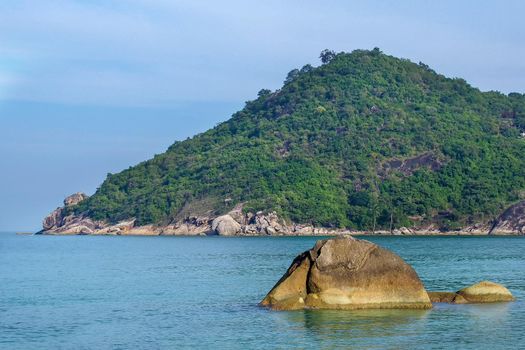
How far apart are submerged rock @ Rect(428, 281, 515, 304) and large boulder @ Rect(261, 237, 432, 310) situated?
3.03 metres

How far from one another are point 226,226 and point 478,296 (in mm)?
123792

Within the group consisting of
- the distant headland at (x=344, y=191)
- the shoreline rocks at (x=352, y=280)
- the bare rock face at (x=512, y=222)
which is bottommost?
the shoreline rocks at (x=352, y=280)

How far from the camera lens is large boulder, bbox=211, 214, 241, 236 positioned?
163 metres

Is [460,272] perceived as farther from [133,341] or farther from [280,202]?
[280,202]

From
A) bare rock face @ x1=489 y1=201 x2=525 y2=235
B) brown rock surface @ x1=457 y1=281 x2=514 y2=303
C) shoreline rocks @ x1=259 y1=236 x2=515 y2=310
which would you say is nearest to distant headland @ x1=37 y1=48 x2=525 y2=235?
bare rock face @ x1=489 y1=201 x2=525 y2=235

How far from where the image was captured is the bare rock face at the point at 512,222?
508 feet

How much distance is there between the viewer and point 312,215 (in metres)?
165

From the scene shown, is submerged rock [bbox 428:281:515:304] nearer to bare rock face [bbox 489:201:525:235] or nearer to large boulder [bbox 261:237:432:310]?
large boulder [bbox 261:237:432:310]

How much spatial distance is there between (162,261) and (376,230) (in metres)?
82.5

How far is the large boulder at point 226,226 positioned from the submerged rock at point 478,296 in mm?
122048

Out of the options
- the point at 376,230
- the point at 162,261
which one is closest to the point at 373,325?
the point at 162,261

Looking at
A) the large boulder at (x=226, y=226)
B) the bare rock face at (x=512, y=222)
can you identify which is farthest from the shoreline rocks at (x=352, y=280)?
the large boulder at (x=226, y=226)

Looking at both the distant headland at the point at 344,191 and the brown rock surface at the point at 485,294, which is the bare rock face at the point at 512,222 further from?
the brown rock surface at the point at 485,294

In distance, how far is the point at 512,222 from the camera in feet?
511
